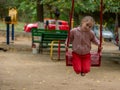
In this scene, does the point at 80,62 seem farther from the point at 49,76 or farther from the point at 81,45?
the point at 49,76

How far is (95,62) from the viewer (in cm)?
895

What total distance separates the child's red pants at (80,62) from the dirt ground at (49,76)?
2.10m

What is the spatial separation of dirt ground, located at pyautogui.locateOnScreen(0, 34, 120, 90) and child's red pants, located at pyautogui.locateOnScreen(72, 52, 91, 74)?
2.10 metres

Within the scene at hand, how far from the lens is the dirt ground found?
1095 centimetres

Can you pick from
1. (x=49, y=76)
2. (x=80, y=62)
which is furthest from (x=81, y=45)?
(x=49, y=76)

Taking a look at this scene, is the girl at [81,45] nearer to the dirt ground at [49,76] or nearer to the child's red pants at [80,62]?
the child's red pants at [80,62]

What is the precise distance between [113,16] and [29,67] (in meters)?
30.8

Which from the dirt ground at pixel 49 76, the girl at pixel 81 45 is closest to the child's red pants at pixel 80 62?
the girl at pixel 81 45

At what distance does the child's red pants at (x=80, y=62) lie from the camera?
28.2 feet

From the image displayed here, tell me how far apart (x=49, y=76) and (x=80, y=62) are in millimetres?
4299

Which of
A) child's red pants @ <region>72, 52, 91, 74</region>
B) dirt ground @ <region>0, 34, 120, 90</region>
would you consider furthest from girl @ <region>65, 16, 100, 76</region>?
dirt ground @ <region>0, 34, 120, 90</region>

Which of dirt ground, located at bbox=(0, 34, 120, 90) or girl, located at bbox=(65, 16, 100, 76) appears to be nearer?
girl, located at bbox=(65, 16, 100, 76)

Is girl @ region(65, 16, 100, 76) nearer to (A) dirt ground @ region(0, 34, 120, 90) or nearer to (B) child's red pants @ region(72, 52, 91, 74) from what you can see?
(B) child's red pants @ region(72, 52, 91, 74)

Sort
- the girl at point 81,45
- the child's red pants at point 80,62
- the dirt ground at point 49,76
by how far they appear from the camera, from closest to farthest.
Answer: the girl at point 81,45
the child's red pants at point 80,62
the dirt ground at point 49,76
